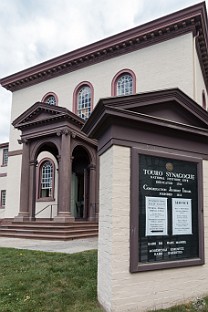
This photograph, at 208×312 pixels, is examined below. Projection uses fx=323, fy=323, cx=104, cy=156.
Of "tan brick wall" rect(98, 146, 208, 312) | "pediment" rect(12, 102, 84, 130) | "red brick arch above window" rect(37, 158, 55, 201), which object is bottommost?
"tan brick wall" rect(98, 146, 208, 312)

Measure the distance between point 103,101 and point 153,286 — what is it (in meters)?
2.75

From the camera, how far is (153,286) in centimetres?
462

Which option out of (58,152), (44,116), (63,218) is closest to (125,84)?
(44,116)

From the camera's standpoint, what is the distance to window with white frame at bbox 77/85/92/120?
1816cm

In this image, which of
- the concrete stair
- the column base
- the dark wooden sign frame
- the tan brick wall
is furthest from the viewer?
the column base

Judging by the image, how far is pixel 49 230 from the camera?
12711 mm

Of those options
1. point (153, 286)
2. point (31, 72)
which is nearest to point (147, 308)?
point (153, 286)

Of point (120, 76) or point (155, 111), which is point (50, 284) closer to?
point (155, 111)

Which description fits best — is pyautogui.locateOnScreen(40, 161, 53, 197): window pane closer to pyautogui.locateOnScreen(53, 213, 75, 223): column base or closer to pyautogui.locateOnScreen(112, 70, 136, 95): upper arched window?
pyautogui.locateOnScreen(112, 70, 136, 95): upper arched window

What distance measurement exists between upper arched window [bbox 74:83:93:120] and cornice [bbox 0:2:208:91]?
4.17 ft

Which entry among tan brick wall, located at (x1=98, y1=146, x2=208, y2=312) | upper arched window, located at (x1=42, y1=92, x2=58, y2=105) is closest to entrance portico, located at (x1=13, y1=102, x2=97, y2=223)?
upper arched window, located at (x1=42, y1=92, x2=58, y2=105)

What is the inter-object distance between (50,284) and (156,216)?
86.2 inches

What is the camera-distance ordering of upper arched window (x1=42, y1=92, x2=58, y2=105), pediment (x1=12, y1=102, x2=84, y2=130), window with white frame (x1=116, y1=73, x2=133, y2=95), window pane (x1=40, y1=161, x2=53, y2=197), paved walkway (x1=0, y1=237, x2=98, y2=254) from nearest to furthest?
paved walkway (x1=0, y1=237, x2=98, y2=254)
pediment (x1=12, y1=102, x2=84, y2=130)
window with white frame (x1=116, y1=73, x2=133, y2=95)
window pane (x1=40, y1=161, x2=53, y2=197)
upper arched window (x1=42, y1=92, x2=58, y2=105)

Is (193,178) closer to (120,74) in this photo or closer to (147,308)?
(147,308)
